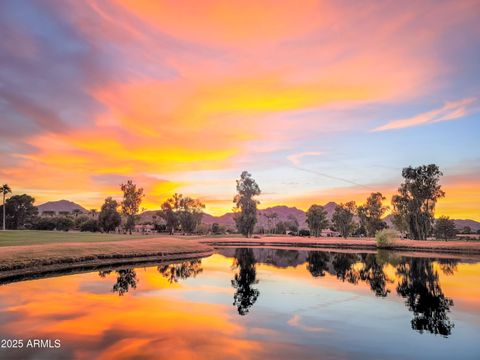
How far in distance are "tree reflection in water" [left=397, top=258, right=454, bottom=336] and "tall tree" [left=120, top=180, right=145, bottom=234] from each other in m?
100.0

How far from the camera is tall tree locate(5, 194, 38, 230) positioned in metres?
160

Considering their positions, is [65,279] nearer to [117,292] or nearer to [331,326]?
[117,292]

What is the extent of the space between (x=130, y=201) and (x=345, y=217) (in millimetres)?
79995

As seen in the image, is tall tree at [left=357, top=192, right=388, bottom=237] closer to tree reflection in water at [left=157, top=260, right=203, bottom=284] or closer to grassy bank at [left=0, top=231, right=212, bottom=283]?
grassy bank at [left=0, top=231, right=212, bottom=283]

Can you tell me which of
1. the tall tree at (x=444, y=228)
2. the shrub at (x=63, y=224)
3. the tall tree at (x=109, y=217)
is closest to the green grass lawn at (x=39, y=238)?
the tall tree at (x=109, y=217)

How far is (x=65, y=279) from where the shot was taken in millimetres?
31484

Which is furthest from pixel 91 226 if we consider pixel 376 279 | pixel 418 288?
pixel 418 288

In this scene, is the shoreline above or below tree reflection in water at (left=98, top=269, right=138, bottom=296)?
above

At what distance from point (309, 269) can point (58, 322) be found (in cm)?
3180

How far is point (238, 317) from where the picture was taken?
20.3 m

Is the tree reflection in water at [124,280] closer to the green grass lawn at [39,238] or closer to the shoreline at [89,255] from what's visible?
the shoreline at [89,255]

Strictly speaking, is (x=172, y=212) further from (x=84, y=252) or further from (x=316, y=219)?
(x=84, y=252)

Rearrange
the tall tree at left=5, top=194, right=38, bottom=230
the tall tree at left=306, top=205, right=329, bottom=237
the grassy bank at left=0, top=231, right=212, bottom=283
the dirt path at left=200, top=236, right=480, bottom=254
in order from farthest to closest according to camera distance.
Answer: the tall tree at left=5, top=194, right=38, bottom=230, the tall tree at left=306, top=205, right=329, bottom=237, the dirt path at left=200, top=236, right=480, bottom=254, the grassy bank at left=0, top=231, right=212, bottom=283

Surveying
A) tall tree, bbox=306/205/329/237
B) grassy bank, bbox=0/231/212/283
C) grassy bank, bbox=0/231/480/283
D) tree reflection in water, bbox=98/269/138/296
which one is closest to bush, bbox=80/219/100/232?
grassy bank, bbox=0/231/480/283
